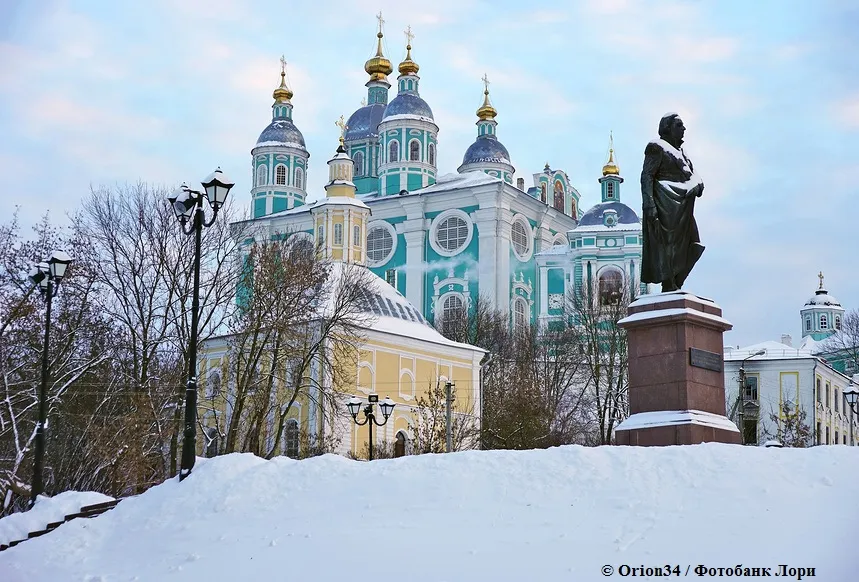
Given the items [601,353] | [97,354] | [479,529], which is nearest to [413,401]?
[601,353]

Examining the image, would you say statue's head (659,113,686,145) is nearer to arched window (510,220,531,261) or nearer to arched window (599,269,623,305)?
arched window (599,269,623,305)

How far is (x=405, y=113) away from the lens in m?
59.4

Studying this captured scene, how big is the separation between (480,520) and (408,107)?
2020 inches

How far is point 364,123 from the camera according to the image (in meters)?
66.3

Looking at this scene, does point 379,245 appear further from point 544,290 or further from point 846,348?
point 846,348

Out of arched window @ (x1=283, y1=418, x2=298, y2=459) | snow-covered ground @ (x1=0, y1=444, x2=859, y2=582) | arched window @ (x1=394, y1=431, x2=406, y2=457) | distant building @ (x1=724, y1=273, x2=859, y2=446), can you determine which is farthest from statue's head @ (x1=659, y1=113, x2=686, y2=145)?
distant building @ (x1=724, y1=273, x2=859, y2=446)

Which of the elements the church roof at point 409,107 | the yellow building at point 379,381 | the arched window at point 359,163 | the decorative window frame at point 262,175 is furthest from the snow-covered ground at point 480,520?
the arched window at point 359,163

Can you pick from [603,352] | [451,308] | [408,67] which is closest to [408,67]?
[408,67]

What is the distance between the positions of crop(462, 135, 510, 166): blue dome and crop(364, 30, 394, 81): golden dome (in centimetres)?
829

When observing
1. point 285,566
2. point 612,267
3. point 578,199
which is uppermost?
point 578,199

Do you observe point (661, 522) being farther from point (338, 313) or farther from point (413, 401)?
point (413, 401)

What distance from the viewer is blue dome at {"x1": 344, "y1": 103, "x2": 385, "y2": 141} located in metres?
66.1

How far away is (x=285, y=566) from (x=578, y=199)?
202 ft

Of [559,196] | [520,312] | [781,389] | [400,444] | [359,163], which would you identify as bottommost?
[400,444]
